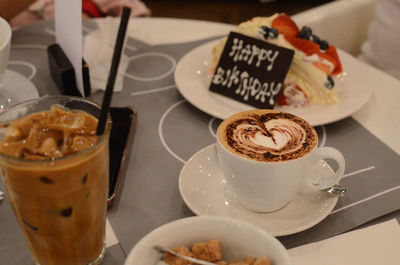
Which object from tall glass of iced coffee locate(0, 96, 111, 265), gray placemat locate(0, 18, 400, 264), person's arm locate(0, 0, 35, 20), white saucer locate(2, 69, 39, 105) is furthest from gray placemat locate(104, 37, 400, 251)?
person's arm locate(0, 0, 35, 20)

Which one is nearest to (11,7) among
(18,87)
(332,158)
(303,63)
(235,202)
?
(18,87)

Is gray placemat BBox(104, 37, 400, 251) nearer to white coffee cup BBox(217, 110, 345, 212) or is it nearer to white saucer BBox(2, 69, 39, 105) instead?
white coffee cup BBox(217, 110, 345, 212)

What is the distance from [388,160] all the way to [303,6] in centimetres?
332

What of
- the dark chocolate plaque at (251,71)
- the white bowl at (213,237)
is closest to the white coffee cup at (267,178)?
the white bowl at (213,237)

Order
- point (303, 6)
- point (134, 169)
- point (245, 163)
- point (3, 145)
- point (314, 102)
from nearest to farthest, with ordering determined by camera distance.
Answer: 1. point (3, 145)
2. point (245, 163)
3. point (134, 169)
4. point (314, 102)
5. point (303, 6)

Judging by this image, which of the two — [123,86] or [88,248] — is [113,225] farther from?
[123,86]

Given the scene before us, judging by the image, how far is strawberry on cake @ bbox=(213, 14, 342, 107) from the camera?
1.23 m

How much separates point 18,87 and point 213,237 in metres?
0.77

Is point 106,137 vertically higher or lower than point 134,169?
higher

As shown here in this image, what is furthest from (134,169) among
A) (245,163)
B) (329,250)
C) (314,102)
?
(314,102)

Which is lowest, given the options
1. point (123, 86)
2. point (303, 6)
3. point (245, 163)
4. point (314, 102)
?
point (303, 6)

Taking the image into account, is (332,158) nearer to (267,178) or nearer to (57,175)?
(267,178)

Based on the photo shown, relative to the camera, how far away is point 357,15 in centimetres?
→ 180

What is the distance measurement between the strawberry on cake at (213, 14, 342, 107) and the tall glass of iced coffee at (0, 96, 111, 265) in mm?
652
